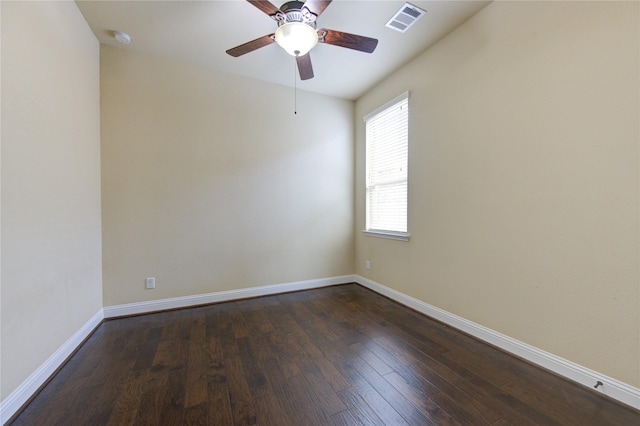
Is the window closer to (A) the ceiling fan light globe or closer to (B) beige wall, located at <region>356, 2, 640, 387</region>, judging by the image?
(B) beige wall, located at <region>356, 2, 640, 387</region>

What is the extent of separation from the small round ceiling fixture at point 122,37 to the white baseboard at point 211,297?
2697mm

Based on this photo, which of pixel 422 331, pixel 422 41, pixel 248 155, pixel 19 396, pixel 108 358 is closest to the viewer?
pixel 19 396

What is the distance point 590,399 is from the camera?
1.43m

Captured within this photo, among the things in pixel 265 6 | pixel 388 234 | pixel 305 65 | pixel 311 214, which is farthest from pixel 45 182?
pixel 388 234

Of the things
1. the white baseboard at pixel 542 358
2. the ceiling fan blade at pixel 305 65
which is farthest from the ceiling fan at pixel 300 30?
the white baseboard at pixel 542 358

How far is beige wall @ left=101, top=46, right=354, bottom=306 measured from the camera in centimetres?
261

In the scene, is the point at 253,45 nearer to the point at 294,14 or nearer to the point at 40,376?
the point at 294,14

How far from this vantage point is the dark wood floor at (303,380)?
52.4 inches

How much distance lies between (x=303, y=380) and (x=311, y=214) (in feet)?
7.30

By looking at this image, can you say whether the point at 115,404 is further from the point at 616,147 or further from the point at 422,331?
the point at 616,147

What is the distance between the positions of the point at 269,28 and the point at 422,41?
1519 mm

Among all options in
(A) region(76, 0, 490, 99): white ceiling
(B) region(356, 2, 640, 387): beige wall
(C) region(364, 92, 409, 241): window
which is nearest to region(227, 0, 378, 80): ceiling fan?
(A) region(76, 0, 490, 99): white ceiling

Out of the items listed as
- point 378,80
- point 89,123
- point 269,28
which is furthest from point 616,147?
point 89,123

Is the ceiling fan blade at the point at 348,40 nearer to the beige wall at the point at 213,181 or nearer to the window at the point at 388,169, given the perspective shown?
the window at the point at 388,169
